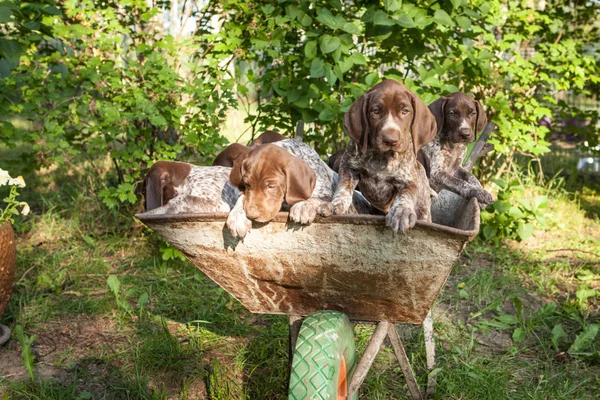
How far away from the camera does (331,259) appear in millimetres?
2506

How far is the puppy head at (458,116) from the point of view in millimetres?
3314

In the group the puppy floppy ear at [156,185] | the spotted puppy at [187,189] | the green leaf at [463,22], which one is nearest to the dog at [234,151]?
the spotted puppy at [187,189]

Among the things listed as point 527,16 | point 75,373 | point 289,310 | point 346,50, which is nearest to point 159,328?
point 75,373

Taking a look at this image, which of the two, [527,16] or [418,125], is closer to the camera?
[418,125]

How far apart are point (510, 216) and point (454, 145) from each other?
264 centimetres

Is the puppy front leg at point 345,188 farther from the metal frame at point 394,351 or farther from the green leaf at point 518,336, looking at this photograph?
the green leaf at point 518,336

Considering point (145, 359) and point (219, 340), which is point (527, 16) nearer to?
point (219, 340)

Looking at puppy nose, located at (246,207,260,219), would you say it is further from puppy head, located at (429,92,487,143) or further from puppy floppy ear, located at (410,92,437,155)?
puppy head, located at (429,92,487,143)

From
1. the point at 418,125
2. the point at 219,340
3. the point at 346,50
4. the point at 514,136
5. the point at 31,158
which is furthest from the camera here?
the point at 514,136

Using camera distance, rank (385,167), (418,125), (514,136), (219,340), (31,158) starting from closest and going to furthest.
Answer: (418,125) < (385,167) < (219,340) < (31,158) < (514,136)

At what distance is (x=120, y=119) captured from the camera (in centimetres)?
469

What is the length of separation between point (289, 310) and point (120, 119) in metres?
2.51

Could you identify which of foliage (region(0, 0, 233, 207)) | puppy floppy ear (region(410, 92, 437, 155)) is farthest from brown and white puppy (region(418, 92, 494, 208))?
foliage (region(0, 0, 233, 207))

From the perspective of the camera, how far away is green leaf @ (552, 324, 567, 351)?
407cm
